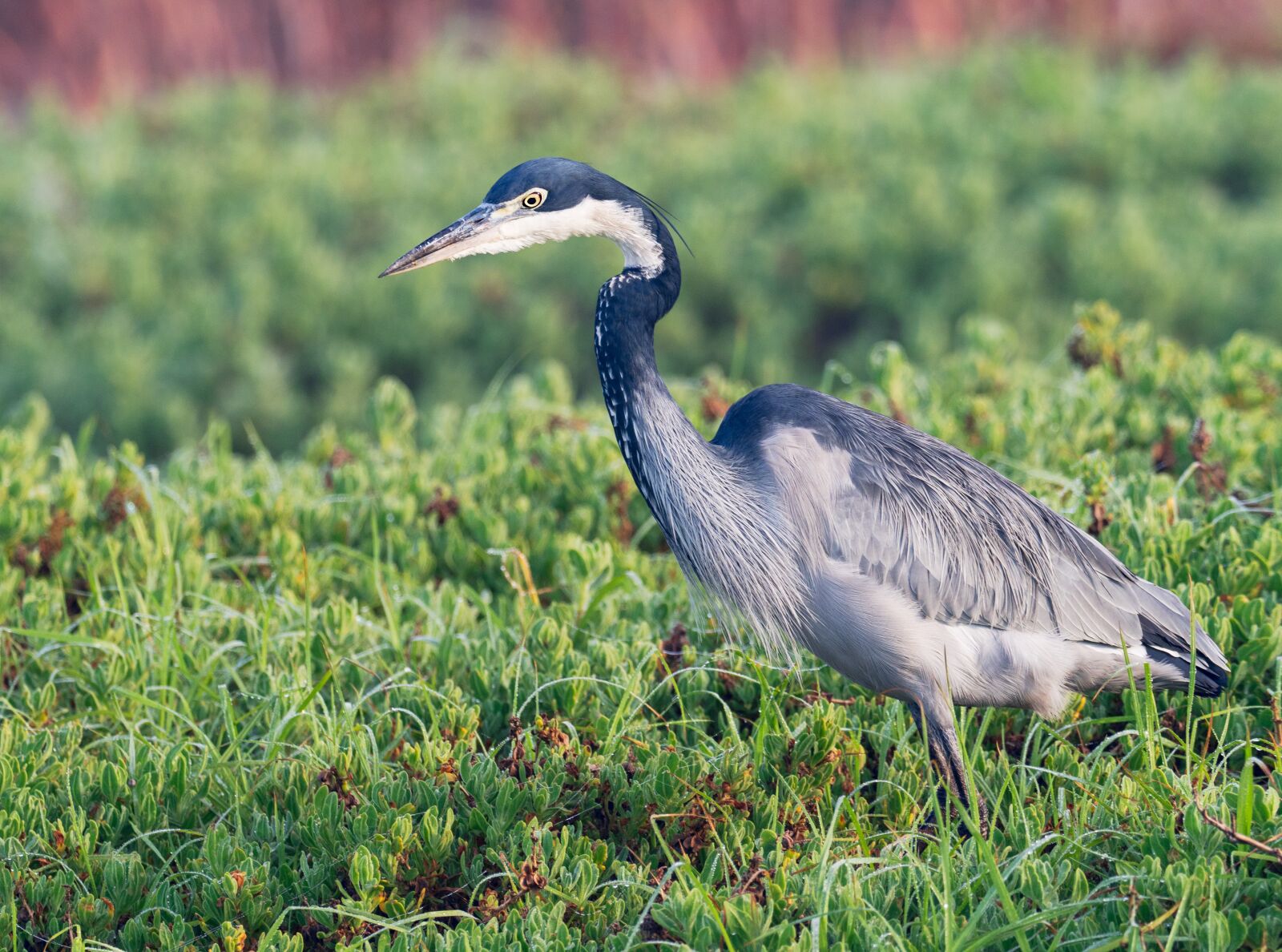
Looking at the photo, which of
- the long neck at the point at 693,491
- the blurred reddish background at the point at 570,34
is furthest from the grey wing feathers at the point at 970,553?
the blurred reddish background at the point at 570,34

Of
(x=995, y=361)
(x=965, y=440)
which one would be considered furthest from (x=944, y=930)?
(x=995, y=361)

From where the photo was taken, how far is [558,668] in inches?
177

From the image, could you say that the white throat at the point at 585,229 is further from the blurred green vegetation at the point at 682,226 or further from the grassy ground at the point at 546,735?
the blurred green vegetation at the point at 682,226

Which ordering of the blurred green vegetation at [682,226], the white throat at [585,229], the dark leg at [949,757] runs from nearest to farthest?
the dark leg at [949,757] → the white throat at [585,229] → the blurred green vegetation at [682,226]

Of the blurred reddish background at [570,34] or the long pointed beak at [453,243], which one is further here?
the blurred reddish background at [570,34]

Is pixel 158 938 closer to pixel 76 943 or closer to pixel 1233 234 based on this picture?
pixel 76 943

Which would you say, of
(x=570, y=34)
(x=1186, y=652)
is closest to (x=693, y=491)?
(x=1186, y=652)

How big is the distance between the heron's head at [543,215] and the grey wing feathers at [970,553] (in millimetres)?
637

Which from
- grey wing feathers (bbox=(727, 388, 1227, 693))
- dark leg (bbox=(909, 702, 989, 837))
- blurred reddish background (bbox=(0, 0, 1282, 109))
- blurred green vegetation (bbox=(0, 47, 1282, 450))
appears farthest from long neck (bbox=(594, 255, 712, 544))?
blurred reddish background (bbox=(0, 0, 1282, 109))

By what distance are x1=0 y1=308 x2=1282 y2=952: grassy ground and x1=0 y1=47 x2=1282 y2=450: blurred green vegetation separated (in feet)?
11.4

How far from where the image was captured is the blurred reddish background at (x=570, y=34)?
13805 mm

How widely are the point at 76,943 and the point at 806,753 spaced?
1.94 meters

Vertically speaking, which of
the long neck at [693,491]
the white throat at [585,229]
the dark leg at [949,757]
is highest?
the white throat at [585,229]

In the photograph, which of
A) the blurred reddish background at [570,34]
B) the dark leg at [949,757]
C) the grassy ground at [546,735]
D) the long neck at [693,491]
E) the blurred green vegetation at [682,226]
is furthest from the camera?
the blurred reddish background at [570,34]
